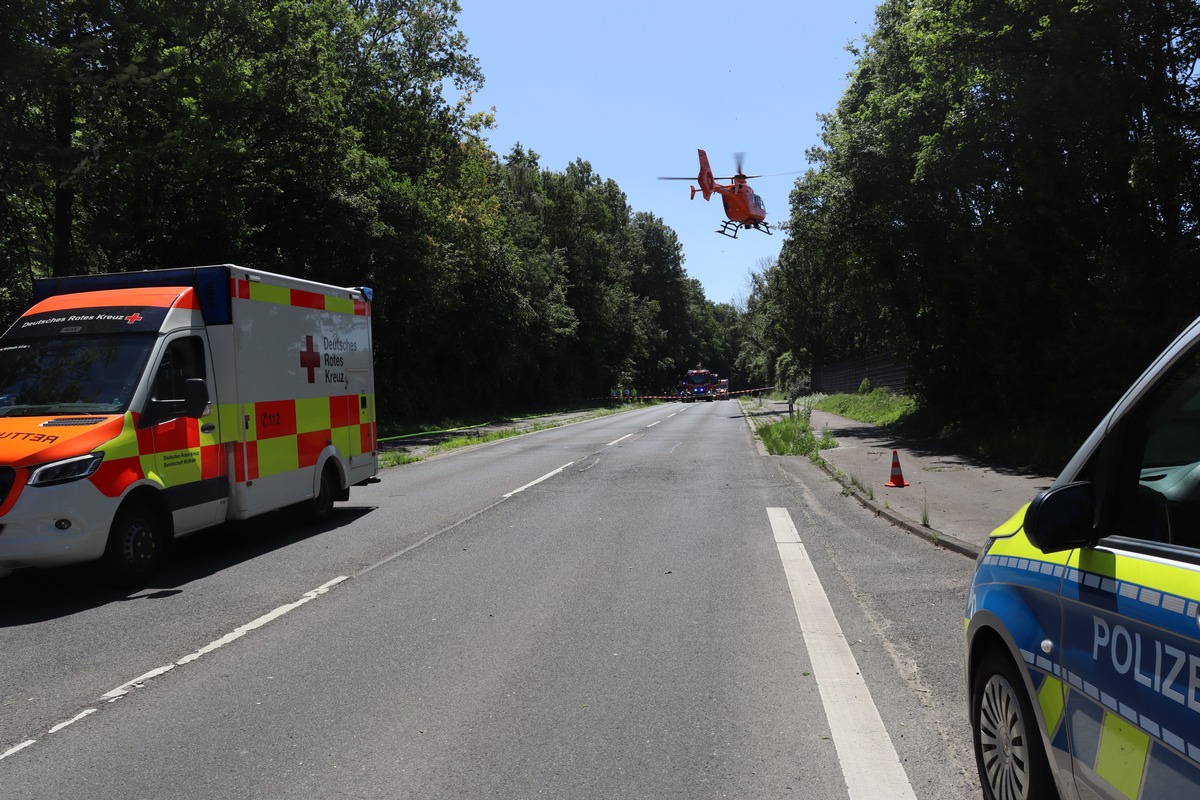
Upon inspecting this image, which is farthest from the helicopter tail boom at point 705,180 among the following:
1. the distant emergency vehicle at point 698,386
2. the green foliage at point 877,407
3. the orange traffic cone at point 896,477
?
the distant emergency vehicle at point 698,386

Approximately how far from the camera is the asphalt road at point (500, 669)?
415cm

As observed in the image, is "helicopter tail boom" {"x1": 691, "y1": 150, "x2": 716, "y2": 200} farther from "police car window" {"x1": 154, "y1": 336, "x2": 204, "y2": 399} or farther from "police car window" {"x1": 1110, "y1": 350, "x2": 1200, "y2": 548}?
"police car window" {"x1": 1110, "y1": 350, "x2": 1200, "y2": 548}

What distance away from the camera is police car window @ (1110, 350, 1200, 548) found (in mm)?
2594

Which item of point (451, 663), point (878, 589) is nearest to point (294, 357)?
point (451, 663)

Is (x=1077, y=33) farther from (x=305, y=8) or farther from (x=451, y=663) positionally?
(x=305, y=8)

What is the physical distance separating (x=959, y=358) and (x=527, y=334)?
119 feet

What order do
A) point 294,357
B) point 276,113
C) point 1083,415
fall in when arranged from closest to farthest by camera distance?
1. point 294,357
2. point 1083,415
3. point 276,113

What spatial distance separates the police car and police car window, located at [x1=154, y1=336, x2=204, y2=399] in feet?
25.8

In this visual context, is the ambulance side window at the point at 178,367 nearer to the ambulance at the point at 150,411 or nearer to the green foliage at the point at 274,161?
the ambulance at the point at 150,411

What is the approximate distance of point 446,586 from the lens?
26.8 ft

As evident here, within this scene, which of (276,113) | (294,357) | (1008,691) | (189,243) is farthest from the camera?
(276,113)

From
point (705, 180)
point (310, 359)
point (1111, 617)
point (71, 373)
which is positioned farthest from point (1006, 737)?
point (705, 180)

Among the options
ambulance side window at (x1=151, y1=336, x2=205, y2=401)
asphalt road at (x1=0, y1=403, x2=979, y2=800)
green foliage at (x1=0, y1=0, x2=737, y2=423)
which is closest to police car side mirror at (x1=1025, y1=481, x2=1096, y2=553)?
asphalt road at (x1=0, y1=403, x2=979, y2=800)

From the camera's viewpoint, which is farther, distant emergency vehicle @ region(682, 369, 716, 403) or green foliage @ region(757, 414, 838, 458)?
distant emergency vehicle @ region(682, 369, 716, 403)
